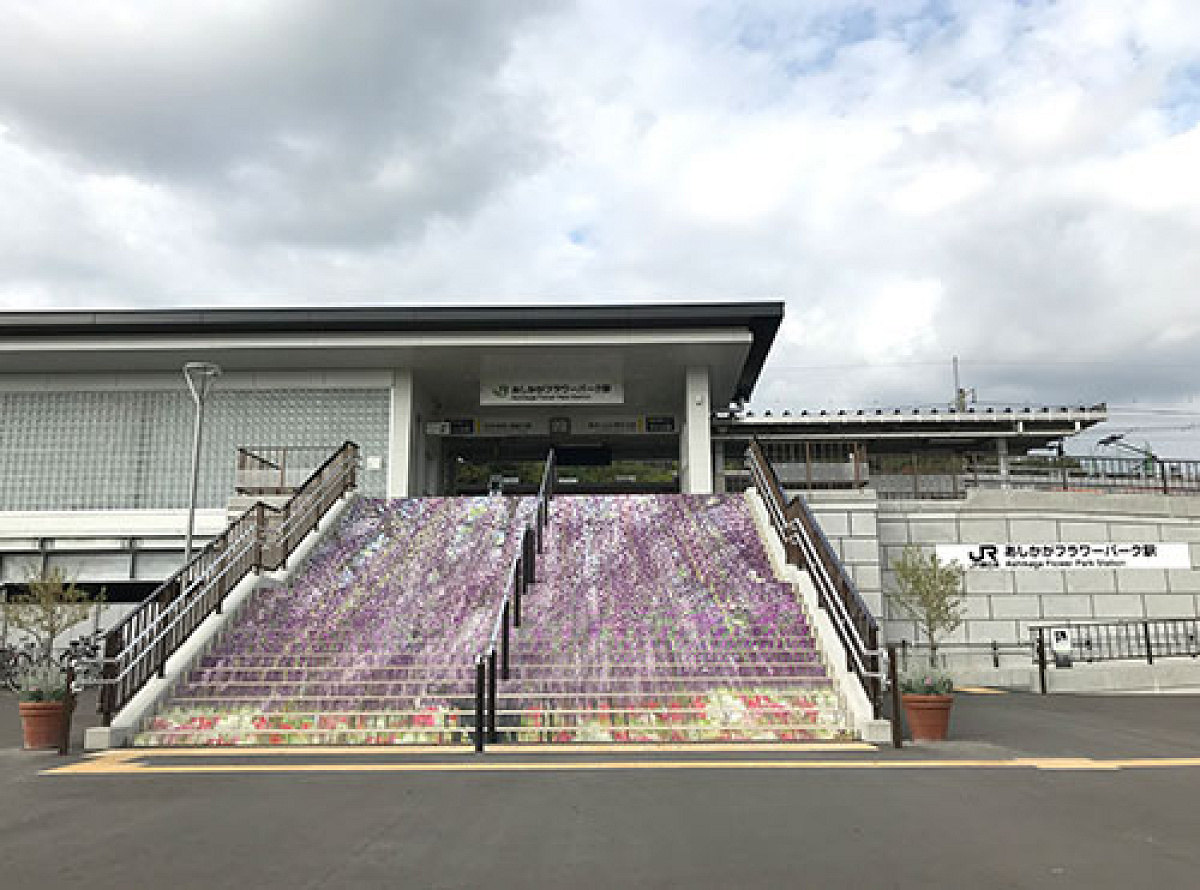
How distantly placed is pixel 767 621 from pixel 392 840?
744 cm

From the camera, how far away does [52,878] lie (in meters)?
4.76

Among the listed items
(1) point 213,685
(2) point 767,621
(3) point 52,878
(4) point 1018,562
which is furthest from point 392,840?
(4) point 1018,562

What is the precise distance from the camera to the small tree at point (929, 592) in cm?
1489

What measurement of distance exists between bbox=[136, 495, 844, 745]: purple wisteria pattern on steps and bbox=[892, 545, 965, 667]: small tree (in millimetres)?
3236

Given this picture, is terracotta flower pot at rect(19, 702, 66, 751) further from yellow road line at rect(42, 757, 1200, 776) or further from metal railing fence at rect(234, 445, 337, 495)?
metal railing fence at rect(234, 445, 337, 495)

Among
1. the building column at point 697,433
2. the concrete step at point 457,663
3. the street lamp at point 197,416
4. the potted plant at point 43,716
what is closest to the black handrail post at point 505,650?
the concrete step at point 457,663

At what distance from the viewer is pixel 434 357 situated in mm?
21016

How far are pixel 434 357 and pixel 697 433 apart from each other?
7269 millimetres

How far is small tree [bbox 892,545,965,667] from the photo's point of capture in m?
14.9

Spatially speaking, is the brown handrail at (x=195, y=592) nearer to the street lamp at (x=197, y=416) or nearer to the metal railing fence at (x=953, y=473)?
the street lamp at (x=197, y=416)

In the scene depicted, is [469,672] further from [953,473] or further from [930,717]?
[953,473]

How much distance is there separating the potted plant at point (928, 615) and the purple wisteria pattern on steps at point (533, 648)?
0.92 m

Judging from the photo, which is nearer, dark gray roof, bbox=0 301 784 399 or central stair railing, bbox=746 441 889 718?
central stair railing, bbox=746 441 889 718

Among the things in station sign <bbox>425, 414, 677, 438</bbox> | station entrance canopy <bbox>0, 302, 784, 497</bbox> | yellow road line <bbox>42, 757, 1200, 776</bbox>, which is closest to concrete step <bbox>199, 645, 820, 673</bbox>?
yellow road line <bbox>42, 757, 1200, 776</bbox>
